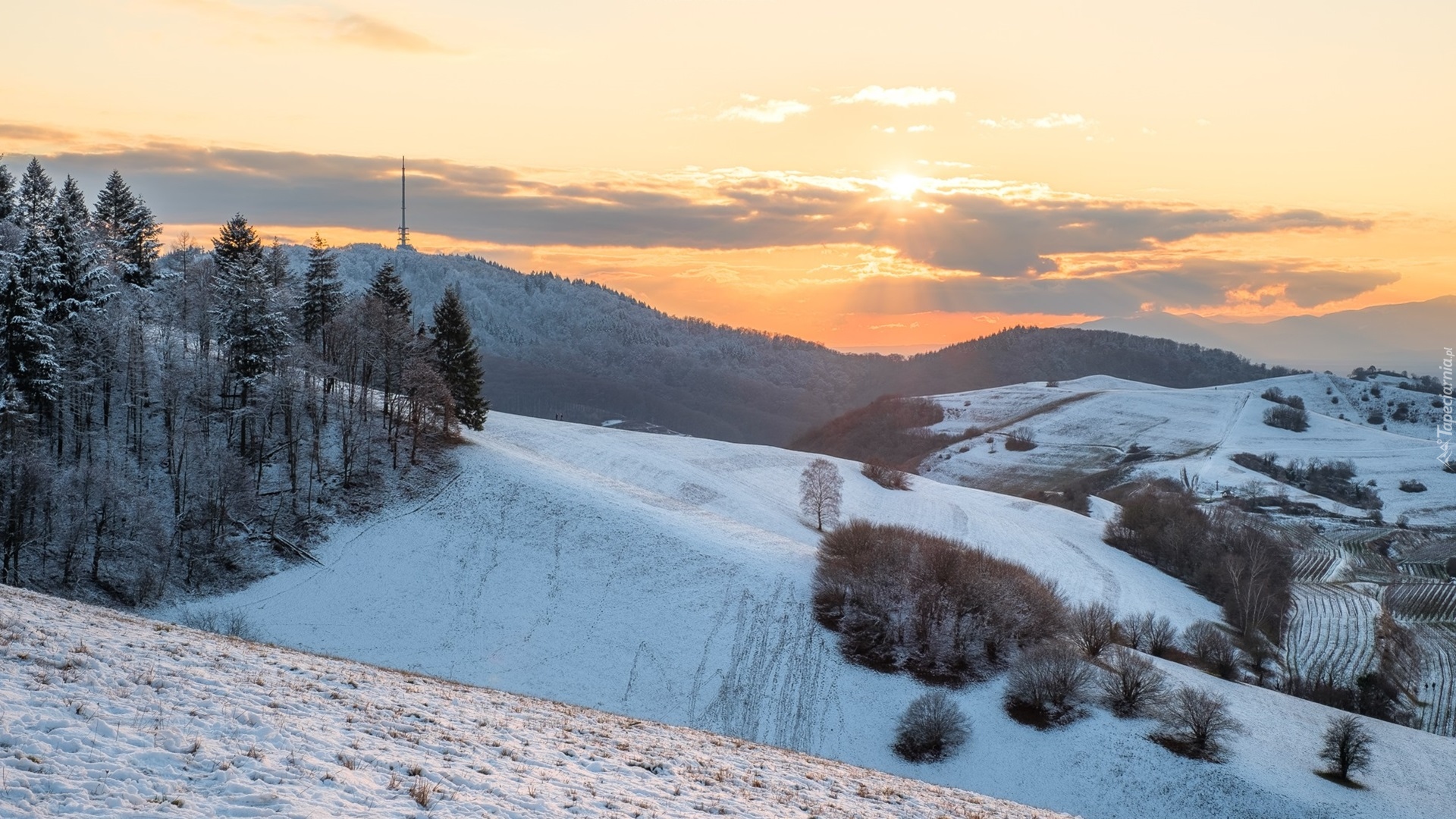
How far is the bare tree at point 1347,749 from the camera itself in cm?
3984

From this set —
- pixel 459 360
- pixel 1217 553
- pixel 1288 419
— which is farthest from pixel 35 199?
pixel 1288 419

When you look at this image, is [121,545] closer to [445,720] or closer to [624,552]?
[624,552]

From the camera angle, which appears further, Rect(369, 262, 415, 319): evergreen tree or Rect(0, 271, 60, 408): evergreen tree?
Rect(369, 262, 415, 319): evergreen tree

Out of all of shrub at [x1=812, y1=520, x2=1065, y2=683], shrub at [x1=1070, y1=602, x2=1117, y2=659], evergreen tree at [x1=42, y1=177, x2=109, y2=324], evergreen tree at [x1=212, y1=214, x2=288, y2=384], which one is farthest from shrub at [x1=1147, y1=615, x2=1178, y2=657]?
evergreen tree at [x1=42, y1=177, x2=109, y2=324]

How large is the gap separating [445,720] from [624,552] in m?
37.7

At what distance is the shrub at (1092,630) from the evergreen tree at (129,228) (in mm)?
74673

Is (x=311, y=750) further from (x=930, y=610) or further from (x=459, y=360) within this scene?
(x=459, y=360)

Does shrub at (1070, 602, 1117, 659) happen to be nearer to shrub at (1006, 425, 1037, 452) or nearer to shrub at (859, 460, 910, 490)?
shrub at (859, 460, 910, 490)

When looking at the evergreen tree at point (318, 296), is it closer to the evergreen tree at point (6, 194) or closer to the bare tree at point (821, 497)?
the evergreen tree at point (6, 194)

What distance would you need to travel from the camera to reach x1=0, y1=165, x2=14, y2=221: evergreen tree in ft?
203

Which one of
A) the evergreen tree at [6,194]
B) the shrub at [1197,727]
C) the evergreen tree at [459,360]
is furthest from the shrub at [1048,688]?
the evergreen tree at [6,194]

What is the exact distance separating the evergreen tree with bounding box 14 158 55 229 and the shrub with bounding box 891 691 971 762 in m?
64.0

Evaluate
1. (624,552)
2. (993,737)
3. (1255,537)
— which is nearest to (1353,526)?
(1255,537)

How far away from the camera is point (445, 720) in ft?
69.9
